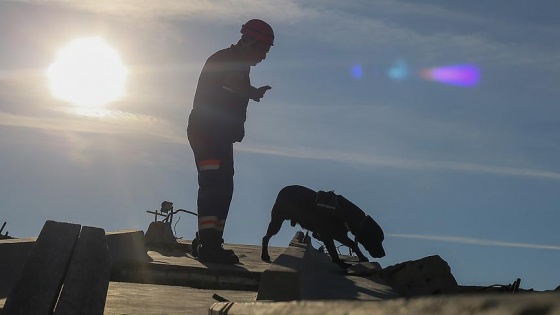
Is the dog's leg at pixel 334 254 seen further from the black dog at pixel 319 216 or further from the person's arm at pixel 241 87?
the person's arm at pixel 241 87

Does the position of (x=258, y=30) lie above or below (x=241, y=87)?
above

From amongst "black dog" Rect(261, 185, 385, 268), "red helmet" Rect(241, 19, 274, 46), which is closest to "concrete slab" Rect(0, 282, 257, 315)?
"red helmet" Rect(241, 19, 274, 46)

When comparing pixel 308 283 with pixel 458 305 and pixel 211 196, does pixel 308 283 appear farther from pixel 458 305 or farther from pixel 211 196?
pixel 458 305

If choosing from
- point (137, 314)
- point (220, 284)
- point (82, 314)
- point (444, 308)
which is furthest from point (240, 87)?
point (444, 308)

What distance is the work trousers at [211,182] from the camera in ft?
19.5

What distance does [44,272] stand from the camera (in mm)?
2568

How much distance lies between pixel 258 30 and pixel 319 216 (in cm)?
237

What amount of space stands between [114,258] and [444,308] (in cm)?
479

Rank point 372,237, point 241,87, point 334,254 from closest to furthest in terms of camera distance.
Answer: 1. point 241,87
2. point 334,254
3. point 372,237

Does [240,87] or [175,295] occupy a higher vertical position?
[240,87]

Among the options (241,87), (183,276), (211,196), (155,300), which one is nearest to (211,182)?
(211,196)

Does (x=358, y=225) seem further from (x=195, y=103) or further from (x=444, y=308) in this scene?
(x=444, y=308)

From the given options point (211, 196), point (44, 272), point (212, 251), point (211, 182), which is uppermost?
point (211, 182)

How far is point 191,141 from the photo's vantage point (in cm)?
610
